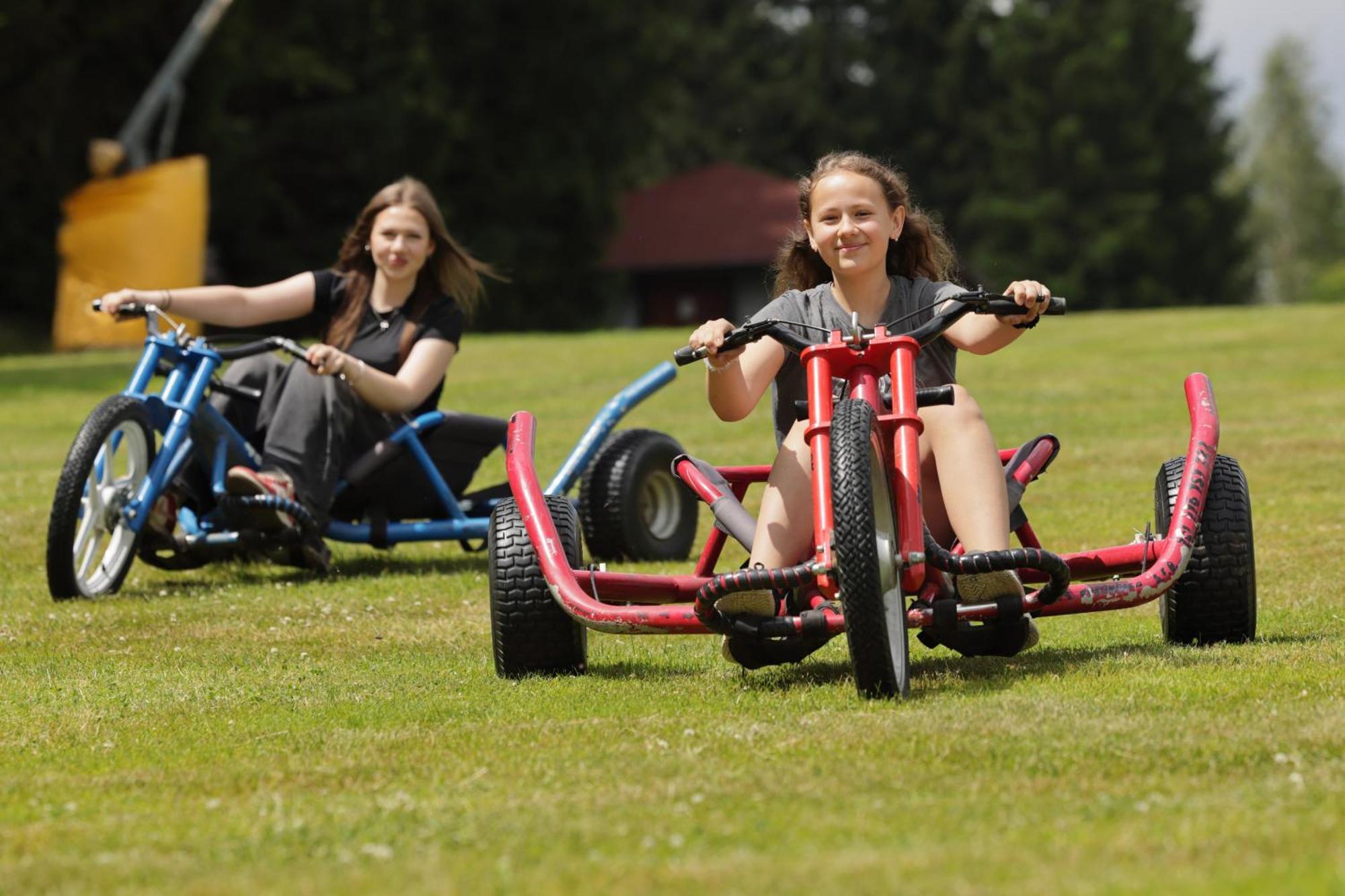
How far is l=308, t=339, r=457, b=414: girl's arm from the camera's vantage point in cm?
783

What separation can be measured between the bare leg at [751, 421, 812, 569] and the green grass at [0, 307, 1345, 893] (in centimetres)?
34

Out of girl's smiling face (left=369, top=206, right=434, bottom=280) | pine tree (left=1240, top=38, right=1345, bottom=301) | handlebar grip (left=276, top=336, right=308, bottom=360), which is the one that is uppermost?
pine tree (left=1240, top=38, right=1345, bottom=301)

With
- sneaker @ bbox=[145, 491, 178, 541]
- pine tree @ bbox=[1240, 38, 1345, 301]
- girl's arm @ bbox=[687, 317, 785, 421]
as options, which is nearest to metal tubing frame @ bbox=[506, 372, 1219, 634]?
girl's arm @ bbox=[687, 317, 785, 421]

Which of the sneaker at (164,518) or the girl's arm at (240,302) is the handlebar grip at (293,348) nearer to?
the girl's arm at (240,302)

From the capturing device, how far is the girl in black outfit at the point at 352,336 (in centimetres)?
788

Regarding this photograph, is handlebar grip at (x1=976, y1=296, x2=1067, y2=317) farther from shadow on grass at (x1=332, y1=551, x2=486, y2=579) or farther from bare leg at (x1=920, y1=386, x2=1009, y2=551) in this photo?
shadow on grass at (x1=332, y1=551, x2=486, y2=579)

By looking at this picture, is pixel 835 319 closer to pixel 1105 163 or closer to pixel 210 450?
pixel 210 450

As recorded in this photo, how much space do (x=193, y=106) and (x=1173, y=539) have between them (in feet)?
92.5

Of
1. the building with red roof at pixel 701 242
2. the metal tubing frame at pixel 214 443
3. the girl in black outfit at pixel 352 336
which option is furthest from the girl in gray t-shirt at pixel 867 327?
the building with red roof at pixel 701 242

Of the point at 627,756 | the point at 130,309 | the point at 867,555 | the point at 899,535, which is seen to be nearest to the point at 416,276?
the point at 130,309

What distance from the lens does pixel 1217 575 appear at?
17.6ft

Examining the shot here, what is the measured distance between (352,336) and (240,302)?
0.48 metres

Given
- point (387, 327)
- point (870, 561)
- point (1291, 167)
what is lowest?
point (870, 561)

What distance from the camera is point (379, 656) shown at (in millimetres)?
6008
